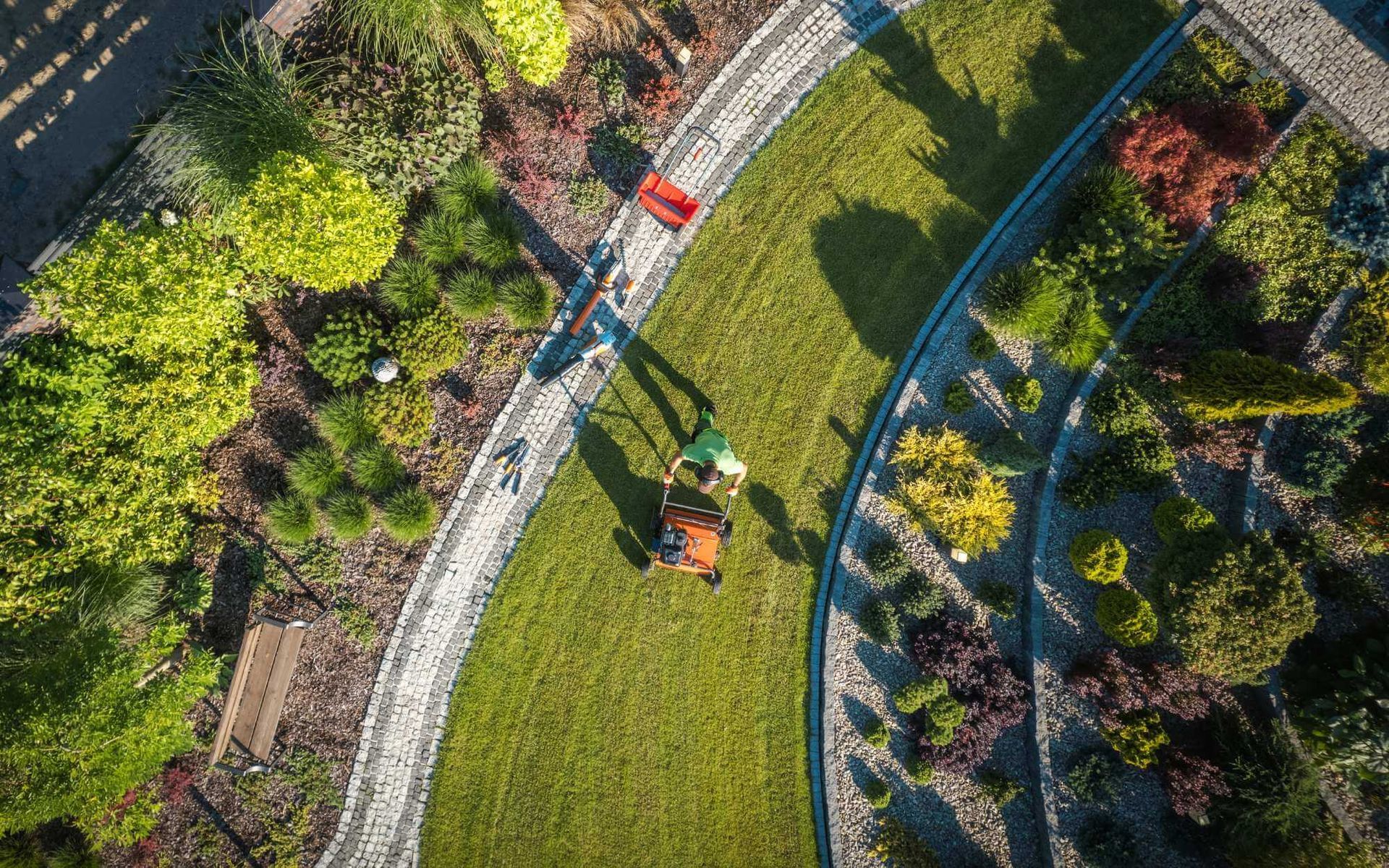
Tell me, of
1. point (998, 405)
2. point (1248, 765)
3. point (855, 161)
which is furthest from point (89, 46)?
point (1248, 765)

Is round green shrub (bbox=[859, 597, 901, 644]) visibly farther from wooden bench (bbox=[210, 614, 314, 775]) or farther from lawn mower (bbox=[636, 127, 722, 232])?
wooden bench (bbox=[210, 614, 314, 775])

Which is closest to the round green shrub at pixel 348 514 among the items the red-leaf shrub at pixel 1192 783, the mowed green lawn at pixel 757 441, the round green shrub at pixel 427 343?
the round green shrub at pixel 427 343

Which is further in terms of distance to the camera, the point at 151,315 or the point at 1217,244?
the point at 1217,244

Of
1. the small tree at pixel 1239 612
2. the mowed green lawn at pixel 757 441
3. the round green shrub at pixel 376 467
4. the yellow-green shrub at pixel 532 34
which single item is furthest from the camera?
the mowed green lawn at pixel 757 441

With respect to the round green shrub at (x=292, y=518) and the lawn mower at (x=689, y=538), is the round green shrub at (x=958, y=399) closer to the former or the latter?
the lawn mower at (x=689, y=538)

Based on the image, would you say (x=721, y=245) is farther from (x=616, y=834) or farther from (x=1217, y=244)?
(x=616, y=834)

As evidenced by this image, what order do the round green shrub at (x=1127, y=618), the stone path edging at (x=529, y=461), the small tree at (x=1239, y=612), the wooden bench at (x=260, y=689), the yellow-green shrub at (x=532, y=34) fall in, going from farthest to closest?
the stone path edging at (x=529, y=461)
the wooden bench at (x=260, y=689)
the round green shrub at (x=1127, y=618)
the small tree at (x=1239, y=612)
the yellow-green shrub at (x=532, y=34)
